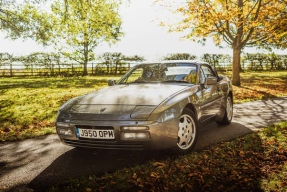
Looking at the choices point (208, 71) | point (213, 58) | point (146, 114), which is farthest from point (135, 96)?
point (213, 58)

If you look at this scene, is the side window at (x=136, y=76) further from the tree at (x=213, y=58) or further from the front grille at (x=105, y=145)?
the tree at (x=213, y=58)

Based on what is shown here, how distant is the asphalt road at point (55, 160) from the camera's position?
301 cm

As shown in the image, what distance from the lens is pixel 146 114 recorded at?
3.03m

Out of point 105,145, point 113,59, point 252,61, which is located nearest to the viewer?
point 105,145

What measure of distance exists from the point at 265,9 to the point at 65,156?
493 inches

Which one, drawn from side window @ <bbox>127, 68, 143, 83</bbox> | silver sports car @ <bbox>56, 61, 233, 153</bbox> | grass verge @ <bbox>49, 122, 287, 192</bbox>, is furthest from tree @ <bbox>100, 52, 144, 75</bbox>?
grass verge @ <bbox>49, 122, 287, 192</bbox>

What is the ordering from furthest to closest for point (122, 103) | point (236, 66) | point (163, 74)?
point (236, 66), point (163, 74), point (122, 103)

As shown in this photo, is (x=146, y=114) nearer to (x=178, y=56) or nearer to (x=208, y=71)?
(x=208, y=71)

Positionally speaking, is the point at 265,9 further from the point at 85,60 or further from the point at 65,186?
the point at 85,60

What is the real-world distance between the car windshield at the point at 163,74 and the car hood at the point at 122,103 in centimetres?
30

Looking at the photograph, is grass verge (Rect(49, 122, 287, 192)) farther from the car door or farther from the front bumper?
the car door

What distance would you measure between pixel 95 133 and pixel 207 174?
144 centimetres

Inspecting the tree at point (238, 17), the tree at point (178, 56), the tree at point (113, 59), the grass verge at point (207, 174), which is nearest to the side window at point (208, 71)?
the grass verge at point (207, 174)

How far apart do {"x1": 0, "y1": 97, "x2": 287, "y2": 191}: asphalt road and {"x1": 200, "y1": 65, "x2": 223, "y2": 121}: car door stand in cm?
45
